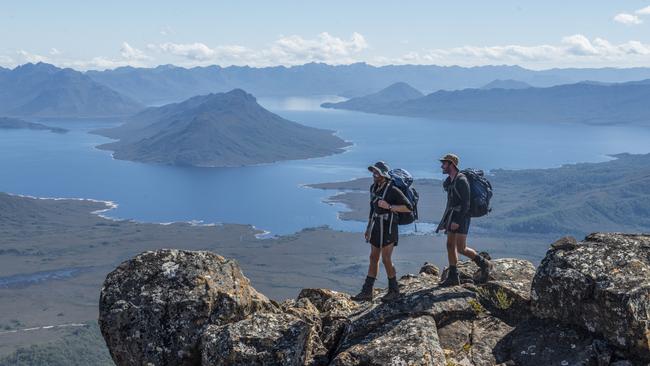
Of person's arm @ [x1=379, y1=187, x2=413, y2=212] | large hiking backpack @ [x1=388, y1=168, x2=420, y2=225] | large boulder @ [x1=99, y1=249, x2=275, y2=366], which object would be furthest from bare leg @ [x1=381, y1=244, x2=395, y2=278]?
large boulder @ [x1=99, y1=249, x2=275, y2=366]

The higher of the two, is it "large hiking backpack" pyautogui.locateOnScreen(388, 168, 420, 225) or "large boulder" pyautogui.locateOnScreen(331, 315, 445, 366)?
"large hiking backpack" pyautogui.locateOnScreen(388, 168, 420, 225)

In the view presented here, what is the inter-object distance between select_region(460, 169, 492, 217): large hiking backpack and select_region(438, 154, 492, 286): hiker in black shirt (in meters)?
0.24

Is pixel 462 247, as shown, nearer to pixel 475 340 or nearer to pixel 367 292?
pixel 367 292

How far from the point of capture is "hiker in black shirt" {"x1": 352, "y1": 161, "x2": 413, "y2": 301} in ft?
56.0

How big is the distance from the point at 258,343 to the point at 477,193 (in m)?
8.03

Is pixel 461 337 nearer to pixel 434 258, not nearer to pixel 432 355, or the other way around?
pixel 432 355

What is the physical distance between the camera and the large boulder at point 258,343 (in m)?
13.5

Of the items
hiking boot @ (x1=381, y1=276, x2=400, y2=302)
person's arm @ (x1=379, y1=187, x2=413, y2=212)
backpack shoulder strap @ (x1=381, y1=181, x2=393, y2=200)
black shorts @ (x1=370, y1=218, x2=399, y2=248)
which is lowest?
hiking boot @ (x1=381, y1=276, x2=400, y2=302)

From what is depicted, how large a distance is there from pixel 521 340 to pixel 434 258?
18831 centimetres

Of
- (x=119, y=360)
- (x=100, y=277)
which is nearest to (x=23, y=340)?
(x=100, y=277)

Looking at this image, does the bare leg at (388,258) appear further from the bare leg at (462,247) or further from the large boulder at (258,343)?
the large boulder at (258,343)

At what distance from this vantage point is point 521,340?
14711 millimetres

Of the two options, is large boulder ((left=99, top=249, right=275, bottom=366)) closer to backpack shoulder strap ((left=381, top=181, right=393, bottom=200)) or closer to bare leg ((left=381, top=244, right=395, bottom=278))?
bare leg ((left=381, top=244, right=395, bottom=278))

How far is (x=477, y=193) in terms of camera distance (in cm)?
1844
